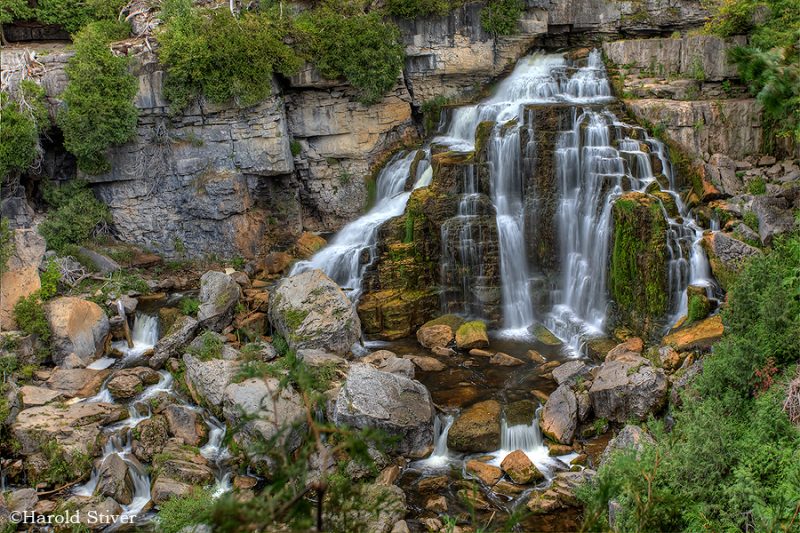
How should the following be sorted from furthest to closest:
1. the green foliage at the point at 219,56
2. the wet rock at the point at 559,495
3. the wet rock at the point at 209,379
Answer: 1. the green foliage at the point at 219,56
2. the wet rock at the point at 209,379
3. the wet rock at the point at 559,495

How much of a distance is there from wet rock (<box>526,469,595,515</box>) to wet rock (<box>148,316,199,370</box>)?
9.06m

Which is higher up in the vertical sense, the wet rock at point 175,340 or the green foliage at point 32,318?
the green foliage at point 32,318

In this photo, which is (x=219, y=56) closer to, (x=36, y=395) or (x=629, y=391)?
(x=36, y=395)

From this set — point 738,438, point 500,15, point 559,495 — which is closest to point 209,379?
point 559,495

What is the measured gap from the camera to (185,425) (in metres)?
Answer: 12.7

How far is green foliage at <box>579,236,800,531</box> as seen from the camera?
7543 millimetres

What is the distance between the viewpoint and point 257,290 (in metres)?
18.1

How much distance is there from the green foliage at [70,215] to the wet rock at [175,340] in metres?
5.53

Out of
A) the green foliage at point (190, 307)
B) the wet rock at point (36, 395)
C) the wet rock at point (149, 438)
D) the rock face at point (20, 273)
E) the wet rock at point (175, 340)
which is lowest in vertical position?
the wet rock at point (149, 438)

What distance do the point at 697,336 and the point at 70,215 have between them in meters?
17.2

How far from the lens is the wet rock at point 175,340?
1505 centimetres

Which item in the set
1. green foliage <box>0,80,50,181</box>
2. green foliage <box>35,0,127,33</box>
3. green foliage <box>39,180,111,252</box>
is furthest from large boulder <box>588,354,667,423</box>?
green foliage <box>35,0,127,33</box>

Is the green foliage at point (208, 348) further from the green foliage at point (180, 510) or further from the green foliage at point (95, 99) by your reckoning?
the green foliage at point (95, 99)

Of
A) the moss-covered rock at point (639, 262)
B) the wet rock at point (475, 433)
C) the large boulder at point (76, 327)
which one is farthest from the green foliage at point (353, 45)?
the wet rock at point (475, 433)
